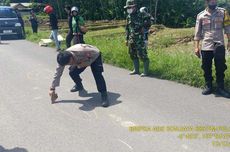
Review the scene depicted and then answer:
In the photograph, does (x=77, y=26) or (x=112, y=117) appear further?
(x=77, y=26)

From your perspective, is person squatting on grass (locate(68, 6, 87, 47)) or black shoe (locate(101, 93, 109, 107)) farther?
person squatting on grass (locate(68, 6, 87, 47))

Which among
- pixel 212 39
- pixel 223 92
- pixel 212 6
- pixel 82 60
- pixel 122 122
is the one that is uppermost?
pixel 212 6

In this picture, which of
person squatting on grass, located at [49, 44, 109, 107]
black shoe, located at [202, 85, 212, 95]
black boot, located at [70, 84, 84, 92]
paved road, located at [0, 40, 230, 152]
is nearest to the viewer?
paved road, located at [0, 40, 230, 152]

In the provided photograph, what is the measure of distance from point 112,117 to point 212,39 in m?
2.44

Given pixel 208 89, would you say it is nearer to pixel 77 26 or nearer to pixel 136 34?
pixel 136 34

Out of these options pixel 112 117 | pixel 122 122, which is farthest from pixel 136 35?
pixel 122 122

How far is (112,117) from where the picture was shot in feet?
20.0

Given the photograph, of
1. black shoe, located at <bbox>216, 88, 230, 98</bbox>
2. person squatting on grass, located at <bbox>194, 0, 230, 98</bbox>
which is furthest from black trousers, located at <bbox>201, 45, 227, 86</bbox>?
black shoe, located at <bbox>216, 88, 230, 98</bbox>

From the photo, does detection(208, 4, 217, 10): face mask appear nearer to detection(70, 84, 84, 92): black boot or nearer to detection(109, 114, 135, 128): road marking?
detection(109, 114, 135, 128): road marking

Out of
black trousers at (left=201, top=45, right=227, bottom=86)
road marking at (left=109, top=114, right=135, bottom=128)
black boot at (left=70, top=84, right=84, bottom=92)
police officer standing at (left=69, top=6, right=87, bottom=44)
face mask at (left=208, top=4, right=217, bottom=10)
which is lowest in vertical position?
road marking at (left=109, top=114, right=135, bottom=128)

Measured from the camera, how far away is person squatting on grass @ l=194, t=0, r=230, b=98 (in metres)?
6.77

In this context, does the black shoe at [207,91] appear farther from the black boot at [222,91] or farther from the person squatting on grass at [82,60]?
the person squatting on grass at [82,60]

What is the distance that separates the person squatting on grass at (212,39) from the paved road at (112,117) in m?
0.34

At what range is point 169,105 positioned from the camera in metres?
6.58
